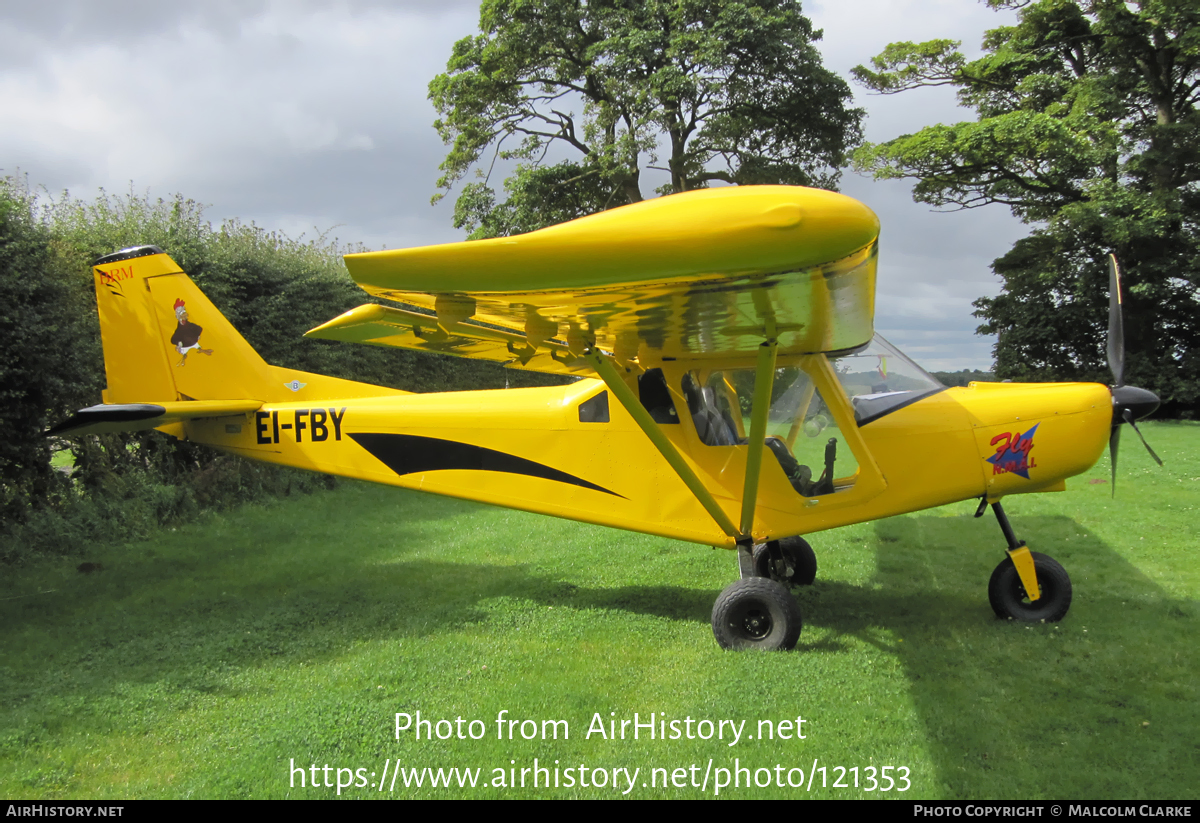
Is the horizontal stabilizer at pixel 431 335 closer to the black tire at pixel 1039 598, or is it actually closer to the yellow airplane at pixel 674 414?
the yellow airplane at pixel 674 414

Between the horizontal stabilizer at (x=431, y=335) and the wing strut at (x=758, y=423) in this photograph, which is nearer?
the horizontal stabilizer at (x=431, y=335)

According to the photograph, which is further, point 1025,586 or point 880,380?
point 880,380

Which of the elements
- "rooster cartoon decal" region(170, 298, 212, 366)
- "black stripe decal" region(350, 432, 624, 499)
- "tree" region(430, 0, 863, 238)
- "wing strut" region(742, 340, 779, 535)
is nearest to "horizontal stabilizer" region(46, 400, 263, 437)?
"rooster cartoon decal" region(170, 298, 212, 366)

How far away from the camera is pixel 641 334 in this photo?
4293 mm

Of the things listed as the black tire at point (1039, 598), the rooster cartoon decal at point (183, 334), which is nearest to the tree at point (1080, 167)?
the black tire at point (1039, 598)

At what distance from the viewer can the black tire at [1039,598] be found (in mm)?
4930

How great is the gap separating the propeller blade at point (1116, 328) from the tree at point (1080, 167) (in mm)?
16537

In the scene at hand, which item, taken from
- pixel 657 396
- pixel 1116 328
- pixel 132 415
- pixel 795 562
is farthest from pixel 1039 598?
pixel 132 415

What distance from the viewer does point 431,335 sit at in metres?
3.98

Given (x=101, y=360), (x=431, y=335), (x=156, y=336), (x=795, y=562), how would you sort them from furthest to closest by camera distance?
(x=101, y=360)
(x=795, y=562)
(x=156, y=336)
(x=431, y=335)

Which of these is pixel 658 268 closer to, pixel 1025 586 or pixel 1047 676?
pixel 1047 676

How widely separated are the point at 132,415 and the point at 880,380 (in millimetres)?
5343

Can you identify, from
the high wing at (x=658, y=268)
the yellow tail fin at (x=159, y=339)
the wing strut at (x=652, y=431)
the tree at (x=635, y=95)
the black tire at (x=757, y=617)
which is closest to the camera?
the high wing at (x=658, y=268)

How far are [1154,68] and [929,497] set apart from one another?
2268 centimetres
